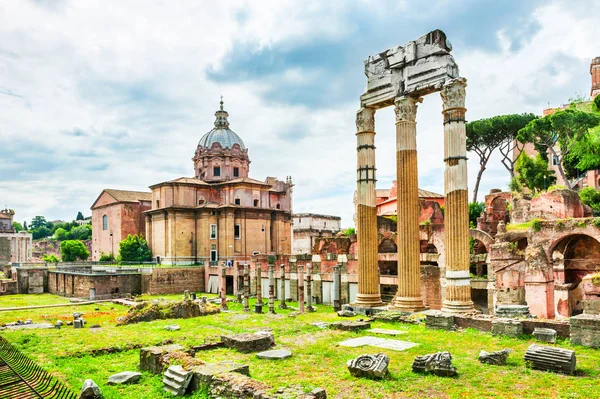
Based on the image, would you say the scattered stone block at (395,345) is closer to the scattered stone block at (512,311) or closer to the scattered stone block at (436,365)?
the scattered stone block at (436,365)

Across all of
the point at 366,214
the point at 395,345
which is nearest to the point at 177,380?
the point at 395,345

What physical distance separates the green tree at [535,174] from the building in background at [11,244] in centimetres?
5628

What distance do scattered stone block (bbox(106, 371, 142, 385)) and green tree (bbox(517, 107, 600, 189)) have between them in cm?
3220

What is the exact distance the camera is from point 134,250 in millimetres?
43875

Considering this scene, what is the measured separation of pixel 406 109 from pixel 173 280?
85.8ft

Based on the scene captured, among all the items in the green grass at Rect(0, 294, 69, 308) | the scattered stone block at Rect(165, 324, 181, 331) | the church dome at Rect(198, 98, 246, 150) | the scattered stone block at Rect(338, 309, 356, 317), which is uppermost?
the church dome at Rect(198, 98, 246, 150)

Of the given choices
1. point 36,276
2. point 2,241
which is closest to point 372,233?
point 36,276

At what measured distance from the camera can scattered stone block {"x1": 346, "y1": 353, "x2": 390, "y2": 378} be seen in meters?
8.00

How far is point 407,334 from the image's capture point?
11.9m


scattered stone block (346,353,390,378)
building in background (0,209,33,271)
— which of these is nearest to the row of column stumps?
scattered stone block (346,353,390,378)

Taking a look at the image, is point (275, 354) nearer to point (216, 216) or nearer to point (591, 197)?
point (591, 197)

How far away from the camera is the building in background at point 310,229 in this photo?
5388cm

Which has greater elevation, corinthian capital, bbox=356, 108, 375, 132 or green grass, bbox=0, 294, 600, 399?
corinthian capital, bbox=356, 108, 375, 132

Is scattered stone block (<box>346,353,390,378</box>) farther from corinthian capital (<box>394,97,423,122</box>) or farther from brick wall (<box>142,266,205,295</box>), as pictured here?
brick wall (<box>142,266,205,295</box>)
